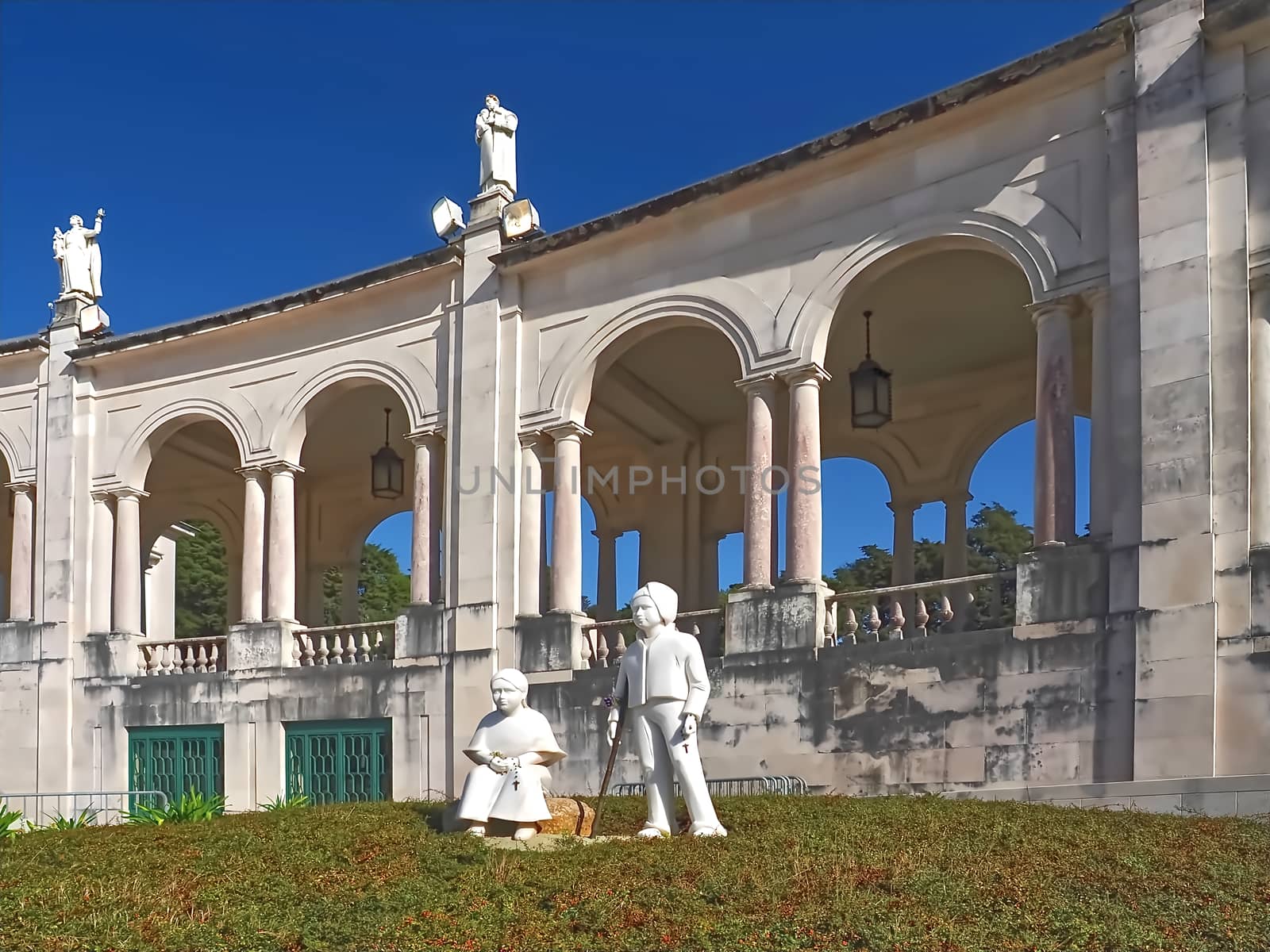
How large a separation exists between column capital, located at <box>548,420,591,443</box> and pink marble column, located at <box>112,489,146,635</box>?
7.91 meters

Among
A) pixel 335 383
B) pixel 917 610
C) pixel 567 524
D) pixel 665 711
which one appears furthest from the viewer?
pixel 335 383

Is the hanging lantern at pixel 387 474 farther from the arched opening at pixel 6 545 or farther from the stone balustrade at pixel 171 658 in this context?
the arched opening at pixel 6 545

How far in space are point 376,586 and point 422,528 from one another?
111 feet

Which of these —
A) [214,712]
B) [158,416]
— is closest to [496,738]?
[214,712]

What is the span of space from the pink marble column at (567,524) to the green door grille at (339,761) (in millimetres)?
3302

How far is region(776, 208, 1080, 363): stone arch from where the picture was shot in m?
14.0

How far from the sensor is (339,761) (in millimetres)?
19047

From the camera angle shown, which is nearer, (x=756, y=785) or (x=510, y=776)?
(x=510, y=776)

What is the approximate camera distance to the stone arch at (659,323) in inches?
646

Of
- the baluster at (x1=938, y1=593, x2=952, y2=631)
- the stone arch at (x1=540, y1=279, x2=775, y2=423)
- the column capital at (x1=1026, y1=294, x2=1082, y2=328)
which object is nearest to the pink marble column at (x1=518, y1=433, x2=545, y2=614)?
the stone arch at (x1=540, y1=279, x2=775, y2=423)

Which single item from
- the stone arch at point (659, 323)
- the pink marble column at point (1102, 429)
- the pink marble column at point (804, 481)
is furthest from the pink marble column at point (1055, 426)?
the stone arch at point (659, 323)

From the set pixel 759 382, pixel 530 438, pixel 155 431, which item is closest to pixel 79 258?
pixel 155 431

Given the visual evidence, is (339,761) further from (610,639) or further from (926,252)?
(926,252)

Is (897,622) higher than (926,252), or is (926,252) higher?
(926,252)
